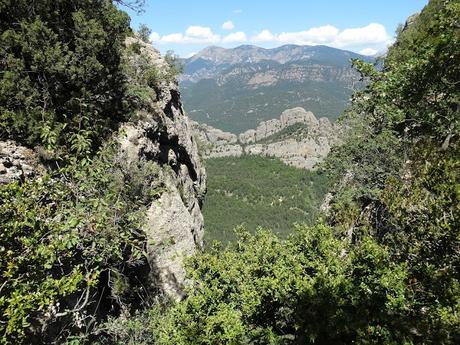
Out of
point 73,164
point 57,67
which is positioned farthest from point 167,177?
point 73,164

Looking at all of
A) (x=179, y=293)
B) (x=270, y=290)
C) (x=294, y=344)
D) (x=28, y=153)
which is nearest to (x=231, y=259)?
(x=270, y=290)

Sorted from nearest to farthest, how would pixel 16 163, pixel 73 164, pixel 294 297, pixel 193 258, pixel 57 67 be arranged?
pixel 73 164 < pixel 294 297 < pixel 193 258 < pixel 16 163 < pixel 57 67

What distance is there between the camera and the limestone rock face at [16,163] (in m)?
15.7

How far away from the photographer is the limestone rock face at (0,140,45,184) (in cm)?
1566

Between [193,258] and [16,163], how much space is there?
29.9ft

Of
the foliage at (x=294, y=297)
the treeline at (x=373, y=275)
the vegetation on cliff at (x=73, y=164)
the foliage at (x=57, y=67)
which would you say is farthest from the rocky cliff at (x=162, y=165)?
the treeline at (x=373, y=275)

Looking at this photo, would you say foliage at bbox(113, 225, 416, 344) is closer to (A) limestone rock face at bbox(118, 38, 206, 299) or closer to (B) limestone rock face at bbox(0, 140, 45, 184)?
(A) limestone rock face at bbox(118, 38, 206, 299)

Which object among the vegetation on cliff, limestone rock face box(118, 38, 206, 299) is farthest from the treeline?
limestone rock face box(118, 38, 206, 299)

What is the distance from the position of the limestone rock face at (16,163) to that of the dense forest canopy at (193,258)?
0.57 m

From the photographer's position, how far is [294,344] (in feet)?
41.8

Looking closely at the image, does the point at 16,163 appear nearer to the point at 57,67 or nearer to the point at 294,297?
the point at 57,67

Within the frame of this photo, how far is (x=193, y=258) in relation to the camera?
52.0 feet

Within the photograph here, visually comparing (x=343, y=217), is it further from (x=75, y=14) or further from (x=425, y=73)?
(x=75, y=14)

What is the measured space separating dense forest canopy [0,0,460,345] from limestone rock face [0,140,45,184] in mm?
566
